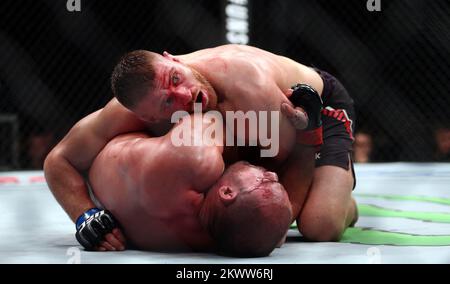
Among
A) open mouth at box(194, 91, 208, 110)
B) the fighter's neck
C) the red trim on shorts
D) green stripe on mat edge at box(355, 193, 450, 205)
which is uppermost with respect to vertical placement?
the fighter's neck

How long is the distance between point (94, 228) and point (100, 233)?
0.02 meters

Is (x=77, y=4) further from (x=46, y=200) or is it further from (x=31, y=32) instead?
(x=46, y=200)

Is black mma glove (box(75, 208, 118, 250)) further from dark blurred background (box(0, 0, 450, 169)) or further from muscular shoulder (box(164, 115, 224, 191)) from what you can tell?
dark blurred background (box(0, 0, 450, 169))

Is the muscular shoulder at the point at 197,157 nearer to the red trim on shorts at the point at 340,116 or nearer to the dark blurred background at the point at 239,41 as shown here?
the red trim on shorts at the point at 340,116

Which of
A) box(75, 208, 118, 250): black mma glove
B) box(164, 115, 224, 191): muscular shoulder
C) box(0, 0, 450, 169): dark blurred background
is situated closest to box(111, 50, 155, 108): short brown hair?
box(164, 115, 224, 191): muscular shoulder

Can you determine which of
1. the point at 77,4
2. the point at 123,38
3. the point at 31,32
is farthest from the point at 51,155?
the point at 123,38

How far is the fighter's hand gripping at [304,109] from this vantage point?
5.26 ft

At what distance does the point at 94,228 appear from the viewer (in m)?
1.50

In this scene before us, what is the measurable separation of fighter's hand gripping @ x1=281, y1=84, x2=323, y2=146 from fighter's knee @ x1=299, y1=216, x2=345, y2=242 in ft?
0.86

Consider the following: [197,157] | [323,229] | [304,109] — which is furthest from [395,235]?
[197,157]

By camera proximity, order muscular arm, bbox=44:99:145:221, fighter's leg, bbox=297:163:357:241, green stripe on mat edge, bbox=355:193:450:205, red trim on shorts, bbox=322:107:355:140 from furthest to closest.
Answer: green stripe on mat edge, bbox=355:193:450:205
red trim on shorts, bbox=322:107:355:140
fighter's leg, bbox=297:163:357:241
muscular arm, bbox=44:99:145:221

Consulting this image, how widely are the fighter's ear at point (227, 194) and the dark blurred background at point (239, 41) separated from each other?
2.61m

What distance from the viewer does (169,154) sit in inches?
54.1

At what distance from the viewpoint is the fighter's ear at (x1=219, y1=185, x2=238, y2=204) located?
1.34 metres
